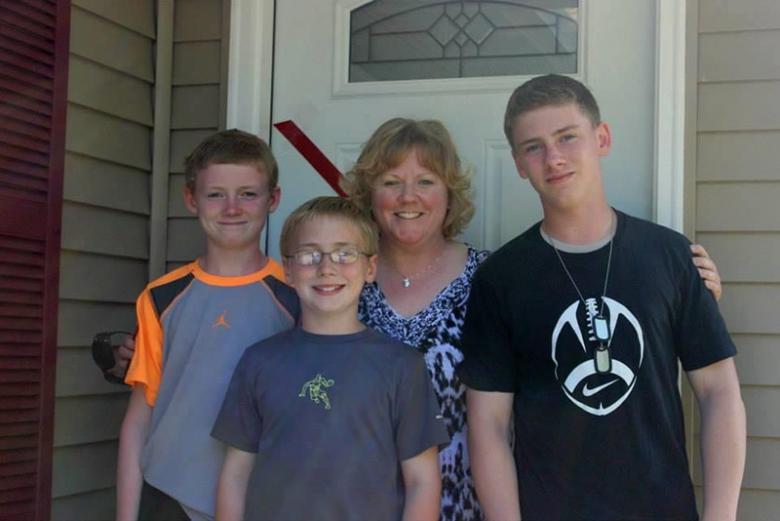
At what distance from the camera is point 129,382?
7.59ft

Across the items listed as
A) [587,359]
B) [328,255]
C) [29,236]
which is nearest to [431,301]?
[328,255]

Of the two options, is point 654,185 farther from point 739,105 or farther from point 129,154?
point 129,154

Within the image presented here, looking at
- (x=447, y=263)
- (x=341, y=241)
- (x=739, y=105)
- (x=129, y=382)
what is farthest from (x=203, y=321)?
(x=739, y=105)

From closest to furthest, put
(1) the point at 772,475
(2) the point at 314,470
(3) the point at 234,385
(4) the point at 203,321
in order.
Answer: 1. (2) the point at 314,470
2. (3) the point at 234,385
3. (4) the point at 203,321
4. (1) the point at 772,475

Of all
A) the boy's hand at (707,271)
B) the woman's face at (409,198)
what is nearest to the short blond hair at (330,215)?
the woman's face at (409,198)

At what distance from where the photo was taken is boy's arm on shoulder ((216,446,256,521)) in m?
2.05

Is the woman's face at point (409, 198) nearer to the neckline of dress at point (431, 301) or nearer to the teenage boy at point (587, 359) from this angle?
the neckline of dress at point (431, 301)

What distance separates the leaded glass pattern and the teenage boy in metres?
0.83

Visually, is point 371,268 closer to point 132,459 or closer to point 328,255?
point 328,255

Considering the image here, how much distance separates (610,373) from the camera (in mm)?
1998

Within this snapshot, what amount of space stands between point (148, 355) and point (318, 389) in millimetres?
554

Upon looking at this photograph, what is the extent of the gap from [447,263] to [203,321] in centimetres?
65

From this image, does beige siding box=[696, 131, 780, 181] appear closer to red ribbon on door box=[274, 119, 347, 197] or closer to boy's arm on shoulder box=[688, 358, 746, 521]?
boy's arm on shoulder box=[688, 358, 746, 521]

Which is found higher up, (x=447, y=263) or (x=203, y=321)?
(x=447, y=263)
